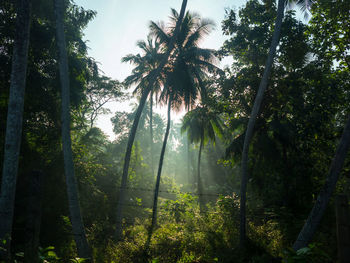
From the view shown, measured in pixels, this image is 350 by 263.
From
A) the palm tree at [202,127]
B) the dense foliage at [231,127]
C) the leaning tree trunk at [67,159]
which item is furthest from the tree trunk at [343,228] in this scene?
the palm tree at [202,127]

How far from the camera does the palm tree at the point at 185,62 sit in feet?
48.0

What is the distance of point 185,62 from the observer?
50.3ft

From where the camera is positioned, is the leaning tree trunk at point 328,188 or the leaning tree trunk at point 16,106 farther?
the leaning tree trunk at point 16,106

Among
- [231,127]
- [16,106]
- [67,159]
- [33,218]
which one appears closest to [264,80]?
[231,127]

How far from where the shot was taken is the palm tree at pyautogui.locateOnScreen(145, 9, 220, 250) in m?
14.6

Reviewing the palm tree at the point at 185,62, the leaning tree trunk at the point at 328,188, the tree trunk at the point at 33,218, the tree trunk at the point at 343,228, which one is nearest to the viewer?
the tree trunk at the point at 343,228

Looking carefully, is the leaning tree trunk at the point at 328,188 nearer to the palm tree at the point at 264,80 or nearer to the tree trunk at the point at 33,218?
the palm tree at the point at 264,80

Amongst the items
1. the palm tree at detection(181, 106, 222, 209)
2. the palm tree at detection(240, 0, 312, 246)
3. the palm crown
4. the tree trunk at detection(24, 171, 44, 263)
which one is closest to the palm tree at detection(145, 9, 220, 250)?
the palm crown

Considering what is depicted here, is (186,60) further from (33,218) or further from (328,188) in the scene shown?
(33,218)

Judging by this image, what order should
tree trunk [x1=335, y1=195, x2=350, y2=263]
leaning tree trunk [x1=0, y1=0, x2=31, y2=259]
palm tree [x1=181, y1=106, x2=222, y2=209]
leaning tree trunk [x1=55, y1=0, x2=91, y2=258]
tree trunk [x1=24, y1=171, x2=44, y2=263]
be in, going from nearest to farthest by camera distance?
Answer: tree trunk [x1=335, y1=195, x2=350, y2=263], tree trunk [x1=24, y1=171, x2=44, y2=263], leaning tree trunk [x1=0, y1=0, x2=31, y2=259], leaning tree trunk [x1=55, y1=0, x2=91, y2=258], palm tree [x1=181, y1=106, x2=222, y2=209]

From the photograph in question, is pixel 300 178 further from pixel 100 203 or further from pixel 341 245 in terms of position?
pixel 100 203

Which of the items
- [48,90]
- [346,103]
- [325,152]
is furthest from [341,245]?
[48,90]

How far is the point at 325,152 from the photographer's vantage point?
8.73m

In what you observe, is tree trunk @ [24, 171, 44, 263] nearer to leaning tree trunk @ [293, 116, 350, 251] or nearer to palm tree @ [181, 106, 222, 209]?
leaning tree trunk @ [293, 116, 350, 251]
